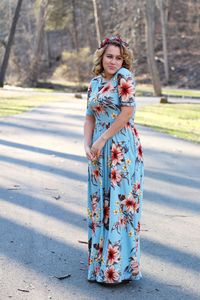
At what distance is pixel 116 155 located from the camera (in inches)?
172

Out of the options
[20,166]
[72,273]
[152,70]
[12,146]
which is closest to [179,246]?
[72,273]

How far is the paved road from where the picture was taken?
14.5 feet

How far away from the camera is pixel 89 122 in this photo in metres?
4.62

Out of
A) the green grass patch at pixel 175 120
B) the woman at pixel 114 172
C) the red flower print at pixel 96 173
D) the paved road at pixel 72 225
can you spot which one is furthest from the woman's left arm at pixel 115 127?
the green grass patch at pixel 175 120

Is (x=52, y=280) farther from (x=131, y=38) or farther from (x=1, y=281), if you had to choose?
(x=131, y=38)

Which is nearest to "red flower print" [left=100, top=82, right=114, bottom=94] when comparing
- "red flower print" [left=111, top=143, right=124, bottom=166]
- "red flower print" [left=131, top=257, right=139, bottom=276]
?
"red flower print" [left=111, top=143, right=124, bottom=166]

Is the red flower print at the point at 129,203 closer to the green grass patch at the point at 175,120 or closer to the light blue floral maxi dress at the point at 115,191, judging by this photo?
the light blue floral maxi dress at the point at 115,191

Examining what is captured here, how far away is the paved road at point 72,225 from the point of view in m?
4.42

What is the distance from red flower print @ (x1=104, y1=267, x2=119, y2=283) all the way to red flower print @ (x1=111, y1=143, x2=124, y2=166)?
2.59ft

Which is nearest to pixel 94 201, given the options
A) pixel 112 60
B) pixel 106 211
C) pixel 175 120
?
pixel 106 211

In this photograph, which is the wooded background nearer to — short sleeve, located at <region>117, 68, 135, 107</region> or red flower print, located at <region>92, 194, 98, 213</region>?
short sleeve, located at <region>117, 68, 135, 107</region>

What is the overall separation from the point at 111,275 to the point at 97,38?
4070 centimetres

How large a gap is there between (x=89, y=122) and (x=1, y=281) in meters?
1.41

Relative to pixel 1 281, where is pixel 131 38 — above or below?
above
